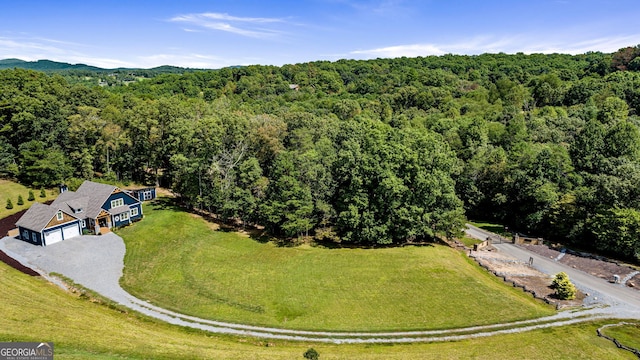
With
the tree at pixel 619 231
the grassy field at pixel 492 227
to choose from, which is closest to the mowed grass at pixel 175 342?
the tree at pixel 619 231

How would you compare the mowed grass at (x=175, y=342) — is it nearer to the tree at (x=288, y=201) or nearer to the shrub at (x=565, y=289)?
the shrub at (x=565, y=289)

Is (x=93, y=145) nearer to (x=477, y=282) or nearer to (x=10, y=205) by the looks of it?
(x=10, y=205)

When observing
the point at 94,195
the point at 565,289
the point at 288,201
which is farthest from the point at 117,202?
the point at 565,289

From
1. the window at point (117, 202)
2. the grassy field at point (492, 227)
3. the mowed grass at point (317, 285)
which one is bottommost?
the grassy field at point (492, 227)

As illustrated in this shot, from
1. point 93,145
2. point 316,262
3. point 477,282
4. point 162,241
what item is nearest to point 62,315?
point 162,241

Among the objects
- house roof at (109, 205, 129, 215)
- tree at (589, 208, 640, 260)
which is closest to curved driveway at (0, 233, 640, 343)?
house roof at (109, 205, 129, 215)
